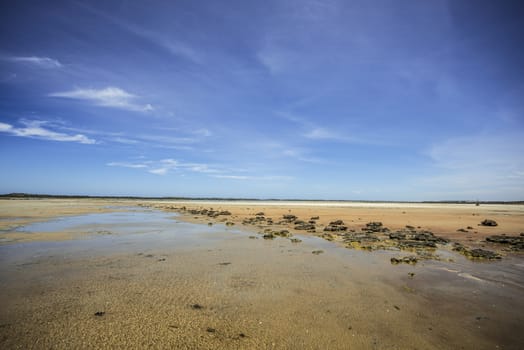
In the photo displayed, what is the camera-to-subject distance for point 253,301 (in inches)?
204

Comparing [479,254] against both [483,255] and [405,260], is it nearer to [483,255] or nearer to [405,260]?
[483,255]

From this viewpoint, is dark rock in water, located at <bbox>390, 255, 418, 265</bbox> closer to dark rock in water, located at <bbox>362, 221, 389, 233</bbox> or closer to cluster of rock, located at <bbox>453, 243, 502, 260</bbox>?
cluster of rock, located at <bbox>453, 243, 502, 260</bbox>

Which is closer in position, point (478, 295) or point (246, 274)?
point (478, 295)

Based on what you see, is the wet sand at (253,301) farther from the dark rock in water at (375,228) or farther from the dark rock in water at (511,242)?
the dark rock in water at (375,228)

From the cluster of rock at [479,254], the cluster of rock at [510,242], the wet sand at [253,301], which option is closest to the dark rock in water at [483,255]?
the cluster of rock at [479,254]

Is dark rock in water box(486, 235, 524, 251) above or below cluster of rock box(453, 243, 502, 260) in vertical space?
above

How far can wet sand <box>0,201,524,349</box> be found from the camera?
3.81m

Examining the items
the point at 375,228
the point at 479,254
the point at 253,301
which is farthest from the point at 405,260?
the point at 375,228

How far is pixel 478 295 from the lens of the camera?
18.3 feet

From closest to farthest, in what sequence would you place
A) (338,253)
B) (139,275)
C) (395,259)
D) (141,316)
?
(141,316) < (139,275) < (395,259) < (338,253)

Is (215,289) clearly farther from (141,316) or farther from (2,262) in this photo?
(2,262)

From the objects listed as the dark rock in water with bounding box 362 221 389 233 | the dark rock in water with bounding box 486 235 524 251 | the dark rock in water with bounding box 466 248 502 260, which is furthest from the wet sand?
the dark rock in water with bounding box 362 221 389 233

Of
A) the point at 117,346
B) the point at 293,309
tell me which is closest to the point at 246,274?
the point at 293,309

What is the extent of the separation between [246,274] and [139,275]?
9.07 ft
